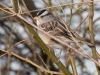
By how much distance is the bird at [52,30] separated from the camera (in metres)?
2.87

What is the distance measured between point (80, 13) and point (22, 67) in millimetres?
1132

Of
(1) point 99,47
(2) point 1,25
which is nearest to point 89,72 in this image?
(1) point 99,47

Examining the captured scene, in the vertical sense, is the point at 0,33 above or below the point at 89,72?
above

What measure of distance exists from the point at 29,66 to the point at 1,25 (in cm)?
67

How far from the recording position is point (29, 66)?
14.2 feet

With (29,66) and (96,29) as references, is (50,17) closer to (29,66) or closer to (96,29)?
(96,29)

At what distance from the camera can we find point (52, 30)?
121 inches

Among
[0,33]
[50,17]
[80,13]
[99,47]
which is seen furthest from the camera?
[0,33]

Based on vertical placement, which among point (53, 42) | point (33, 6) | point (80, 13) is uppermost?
point (33, 6)

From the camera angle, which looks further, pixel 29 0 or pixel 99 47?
pixel 29 0

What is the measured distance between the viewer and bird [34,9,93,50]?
2.87 metres

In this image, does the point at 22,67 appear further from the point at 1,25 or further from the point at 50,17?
the point at 50,17

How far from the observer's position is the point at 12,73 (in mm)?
4168

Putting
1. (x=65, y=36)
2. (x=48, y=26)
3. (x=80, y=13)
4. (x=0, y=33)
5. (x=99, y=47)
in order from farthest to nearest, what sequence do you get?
(x=0, y=33) < (x=99, y=47) < (x=80, y=13) < (x=48, y=26) < (x=65, y=36)
